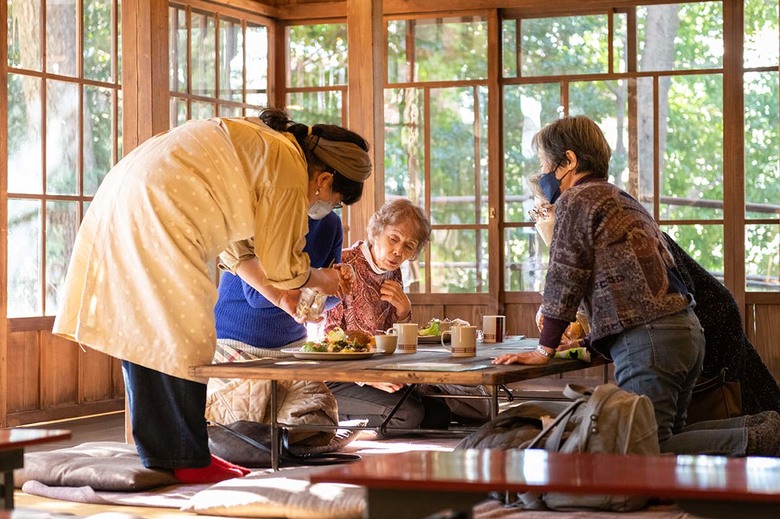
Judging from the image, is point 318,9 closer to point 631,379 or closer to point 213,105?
point 213,105

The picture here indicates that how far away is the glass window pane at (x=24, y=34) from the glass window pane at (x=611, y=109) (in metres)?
3.29

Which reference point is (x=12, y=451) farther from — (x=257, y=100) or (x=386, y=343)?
(x=257, y=100)

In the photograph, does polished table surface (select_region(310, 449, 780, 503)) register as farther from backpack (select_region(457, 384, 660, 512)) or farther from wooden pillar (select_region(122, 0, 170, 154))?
wooden pillar (select_region(122, 0, 170, 154))

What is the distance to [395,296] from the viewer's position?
15.7 feet

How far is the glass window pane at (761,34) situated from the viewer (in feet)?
23.5

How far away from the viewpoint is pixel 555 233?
3424mm

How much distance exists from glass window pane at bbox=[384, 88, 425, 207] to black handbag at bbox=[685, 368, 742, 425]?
3.80 meters

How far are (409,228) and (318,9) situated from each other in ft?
11.3

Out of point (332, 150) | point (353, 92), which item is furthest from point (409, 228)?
point (353, 92)

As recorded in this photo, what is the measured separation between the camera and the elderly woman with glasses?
3473 millimetres

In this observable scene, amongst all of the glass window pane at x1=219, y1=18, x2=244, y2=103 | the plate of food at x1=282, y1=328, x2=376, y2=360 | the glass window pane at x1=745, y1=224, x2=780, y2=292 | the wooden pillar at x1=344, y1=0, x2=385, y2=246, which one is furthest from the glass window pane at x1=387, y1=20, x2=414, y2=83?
the plate of food at x1=282, y1=328, x2=376, y2=360

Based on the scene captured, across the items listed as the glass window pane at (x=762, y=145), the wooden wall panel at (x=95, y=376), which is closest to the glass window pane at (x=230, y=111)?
the wooden wall panel at (x=95, y=376)

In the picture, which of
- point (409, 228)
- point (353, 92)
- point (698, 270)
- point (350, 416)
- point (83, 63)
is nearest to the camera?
point (698, 270)

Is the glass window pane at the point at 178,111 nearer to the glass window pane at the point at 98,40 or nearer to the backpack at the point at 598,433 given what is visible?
the glass window pane at the point at 98,40
